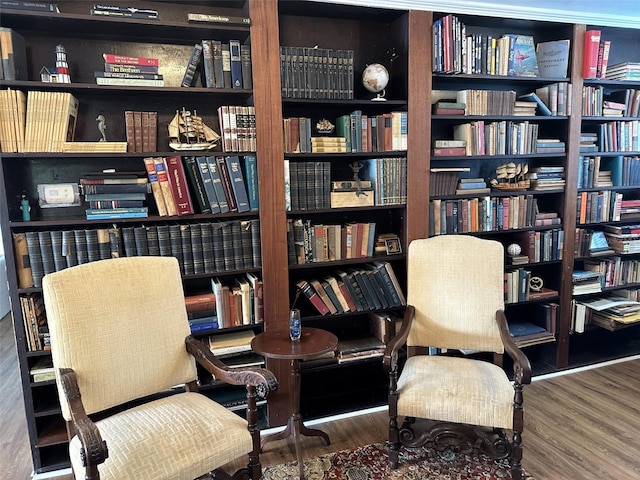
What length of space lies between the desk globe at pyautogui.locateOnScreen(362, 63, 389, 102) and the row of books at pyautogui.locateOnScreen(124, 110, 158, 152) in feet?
3.87

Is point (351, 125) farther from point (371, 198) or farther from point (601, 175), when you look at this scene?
point (601, 175)

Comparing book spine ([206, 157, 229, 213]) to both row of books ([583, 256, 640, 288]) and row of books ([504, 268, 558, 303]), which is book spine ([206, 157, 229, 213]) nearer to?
row of books ([504, 268, 558, 303])

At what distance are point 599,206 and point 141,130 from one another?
118 inches

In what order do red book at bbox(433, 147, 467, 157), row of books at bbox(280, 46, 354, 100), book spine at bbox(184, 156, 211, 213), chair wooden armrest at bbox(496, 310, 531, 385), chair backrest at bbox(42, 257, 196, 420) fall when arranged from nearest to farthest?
chair backrest at bbox(42, 257, 196, 420)
chair wooden armrest at bbox(496, 310, 531, 385)
book spine at bbox(184, 156, 211, 213)
row of books at bbox(280, 46, 354, 100)
red book at bbox(433, 147, 467, 157)

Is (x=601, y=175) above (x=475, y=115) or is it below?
below

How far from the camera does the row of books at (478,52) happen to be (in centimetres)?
256

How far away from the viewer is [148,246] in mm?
2242

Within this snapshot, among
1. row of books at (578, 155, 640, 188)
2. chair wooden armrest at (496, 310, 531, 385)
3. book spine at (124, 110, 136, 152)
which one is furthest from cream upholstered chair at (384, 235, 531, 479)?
book spine at (124, 110, 136, 152)

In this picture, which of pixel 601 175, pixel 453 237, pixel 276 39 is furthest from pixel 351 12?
pixel 601 175

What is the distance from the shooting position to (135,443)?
5.04ft

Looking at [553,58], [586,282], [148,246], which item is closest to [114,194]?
[148,246]

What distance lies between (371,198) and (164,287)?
1.27m

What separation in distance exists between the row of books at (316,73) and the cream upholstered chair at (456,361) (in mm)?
962

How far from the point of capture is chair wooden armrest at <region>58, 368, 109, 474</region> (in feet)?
4.39
